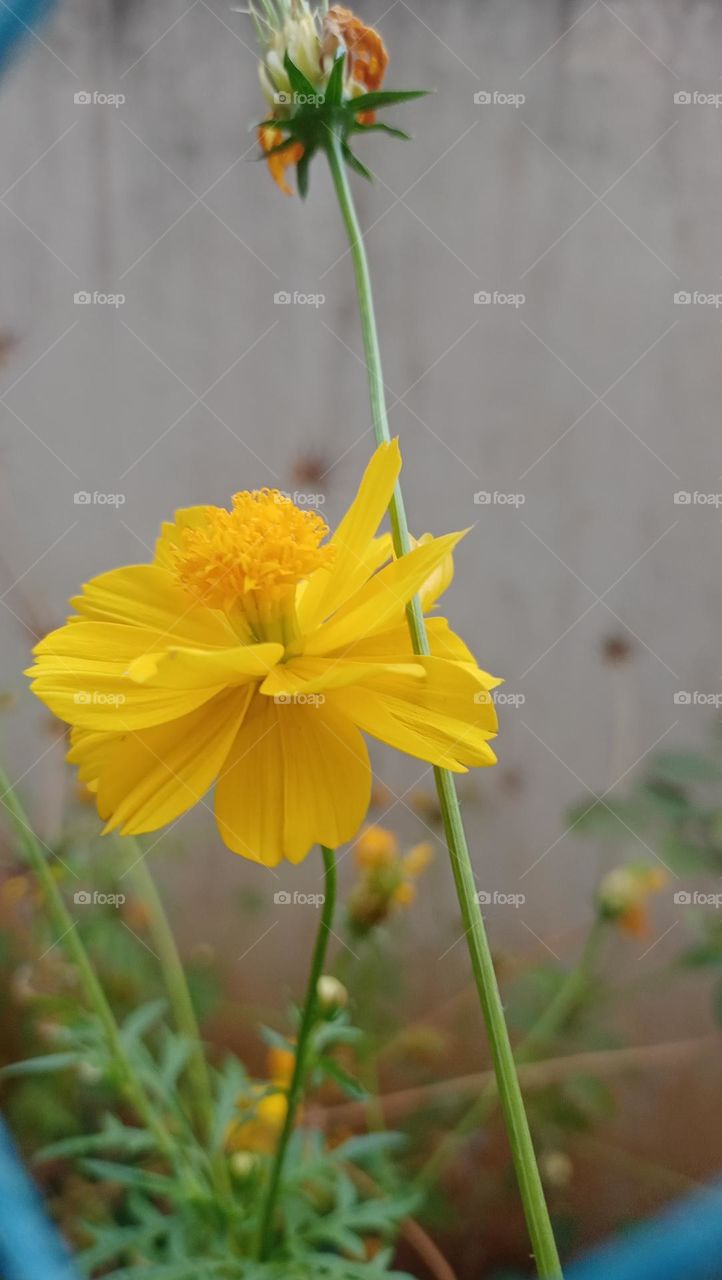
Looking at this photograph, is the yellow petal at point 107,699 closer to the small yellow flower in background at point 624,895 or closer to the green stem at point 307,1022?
the green stem at point 307,1022

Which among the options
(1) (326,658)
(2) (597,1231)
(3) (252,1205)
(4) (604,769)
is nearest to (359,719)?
(1) (326,658)

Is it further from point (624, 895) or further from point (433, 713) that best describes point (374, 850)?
point (433, 713)

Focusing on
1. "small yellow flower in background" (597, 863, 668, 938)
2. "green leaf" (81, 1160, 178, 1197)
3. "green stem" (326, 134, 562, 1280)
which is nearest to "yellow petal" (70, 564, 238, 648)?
"green stem" (326, 134, 562, 1280)

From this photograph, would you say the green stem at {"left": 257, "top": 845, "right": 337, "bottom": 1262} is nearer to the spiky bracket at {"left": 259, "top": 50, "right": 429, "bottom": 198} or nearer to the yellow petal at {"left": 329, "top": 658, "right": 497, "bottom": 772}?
the yellow petal at {"left": 329, "top": 658, "right": 497, "bottom": 772}

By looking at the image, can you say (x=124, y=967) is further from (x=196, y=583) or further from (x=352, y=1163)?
(x=196, y=583)

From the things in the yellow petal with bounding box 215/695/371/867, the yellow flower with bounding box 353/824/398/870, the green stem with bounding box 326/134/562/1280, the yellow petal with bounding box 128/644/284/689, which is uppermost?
the yellow petal with bounding box 128/644/284/689

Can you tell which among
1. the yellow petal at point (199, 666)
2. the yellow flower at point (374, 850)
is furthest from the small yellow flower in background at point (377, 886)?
the yellow petal at point (199, 666)
